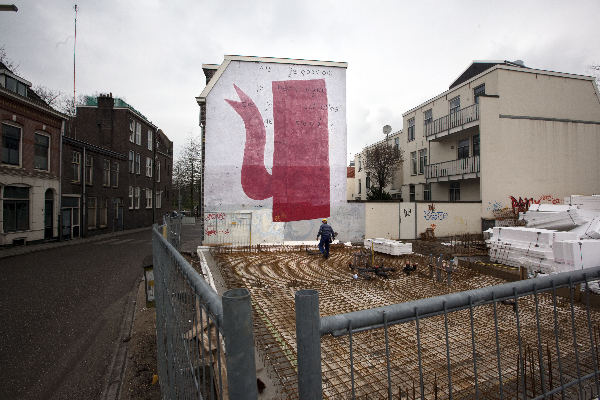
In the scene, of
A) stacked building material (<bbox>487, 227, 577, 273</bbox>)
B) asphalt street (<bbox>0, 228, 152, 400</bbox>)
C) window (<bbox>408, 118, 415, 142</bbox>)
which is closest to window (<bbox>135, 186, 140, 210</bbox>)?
asphalt street (<bbox>0, 228, 152, 400</bbox>)

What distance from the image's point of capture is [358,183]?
1661 inches

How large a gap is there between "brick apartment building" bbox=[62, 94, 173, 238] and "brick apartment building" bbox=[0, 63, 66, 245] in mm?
1077

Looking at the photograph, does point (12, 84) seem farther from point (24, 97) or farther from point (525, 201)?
point (525, 201)

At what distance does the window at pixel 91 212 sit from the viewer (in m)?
24.0

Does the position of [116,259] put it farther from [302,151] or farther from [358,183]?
[358,183]

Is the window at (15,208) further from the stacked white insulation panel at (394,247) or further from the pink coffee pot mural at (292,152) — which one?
the stacked white insulation panel at (394,247)

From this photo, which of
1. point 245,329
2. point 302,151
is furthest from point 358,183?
point 245,329

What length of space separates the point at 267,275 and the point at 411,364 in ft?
20.9

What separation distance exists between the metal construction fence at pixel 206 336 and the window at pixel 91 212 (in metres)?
26.4

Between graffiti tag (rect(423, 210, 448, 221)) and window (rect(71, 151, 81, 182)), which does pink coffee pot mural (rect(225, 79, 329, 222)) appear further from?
window (rect(71, 151, 81, 182))

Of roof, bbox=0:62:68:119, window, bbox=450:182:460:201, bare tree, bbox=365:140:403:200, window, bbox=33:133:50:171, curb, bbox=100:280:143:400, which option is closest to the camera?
curb, bbox=100:280:143:400

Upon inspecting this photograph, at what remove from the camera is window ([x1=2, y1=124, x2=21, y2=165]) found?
16.7 meters

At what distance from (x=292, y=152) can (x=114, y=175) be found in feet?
65.3

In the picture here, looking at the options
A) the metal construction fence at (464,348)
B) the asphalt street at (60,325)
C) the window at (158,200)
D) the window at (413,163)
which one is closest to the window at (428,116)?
the window at (413,163)
